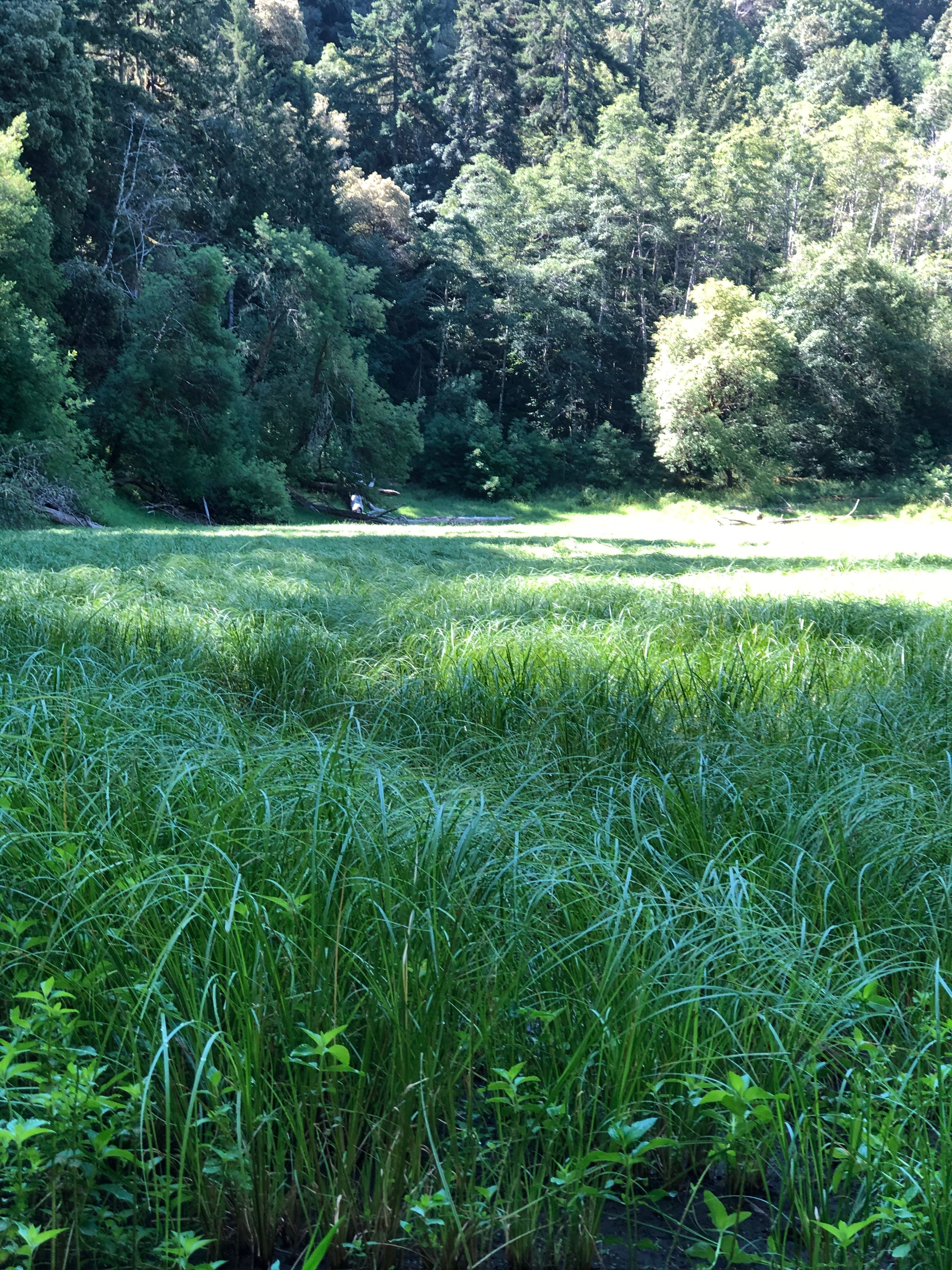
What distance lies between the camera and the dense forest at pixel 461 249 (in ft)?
78.0

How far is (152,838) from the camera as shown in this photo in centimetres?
245

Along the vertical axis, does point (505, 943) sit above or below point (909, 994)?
above

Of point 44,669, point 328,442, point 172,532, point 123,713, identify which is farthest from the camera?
point 328,442

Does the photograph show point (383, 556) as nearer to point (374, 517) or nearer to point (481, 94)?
point (374, 517)

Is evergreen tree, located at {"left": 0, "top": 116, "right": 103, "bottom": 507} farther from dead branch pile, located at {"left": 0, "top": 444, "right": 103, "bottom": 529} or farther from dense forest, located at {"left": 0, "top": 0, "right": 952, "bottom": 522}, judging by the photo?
dead branch pile, located at {"left": 0, "top": 444, "right": 103, "bottom": 529}

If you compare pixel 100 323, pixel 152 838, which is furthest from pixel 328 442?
pixel 152 838

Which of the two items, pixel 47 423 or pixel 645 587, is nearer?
pixel 645 587

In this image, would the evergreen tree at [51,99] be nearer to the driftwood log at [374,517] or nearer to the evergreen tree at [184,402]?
the evergreen tree at [184,402]

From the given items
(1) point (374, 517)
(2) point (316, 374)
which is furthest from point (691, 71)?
(1) point (374, 517)

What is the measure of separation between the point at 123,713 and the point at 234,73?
1483 inches

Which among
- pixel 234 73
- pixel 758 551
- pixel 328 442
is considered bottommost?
pixel 758 551

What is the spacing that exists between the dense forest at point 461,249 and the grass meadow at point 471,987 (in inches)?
559

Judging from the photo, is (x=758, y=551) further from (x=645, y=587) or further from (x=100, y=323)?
(x=100, y=323)

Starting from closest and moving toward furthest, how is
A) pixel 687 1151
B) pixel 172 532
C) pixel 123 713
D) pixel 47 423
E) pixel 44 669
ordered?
pixel 687 1151, pixel 123 713, pixel 44 669, pixel 172 532, pixel 47 423
